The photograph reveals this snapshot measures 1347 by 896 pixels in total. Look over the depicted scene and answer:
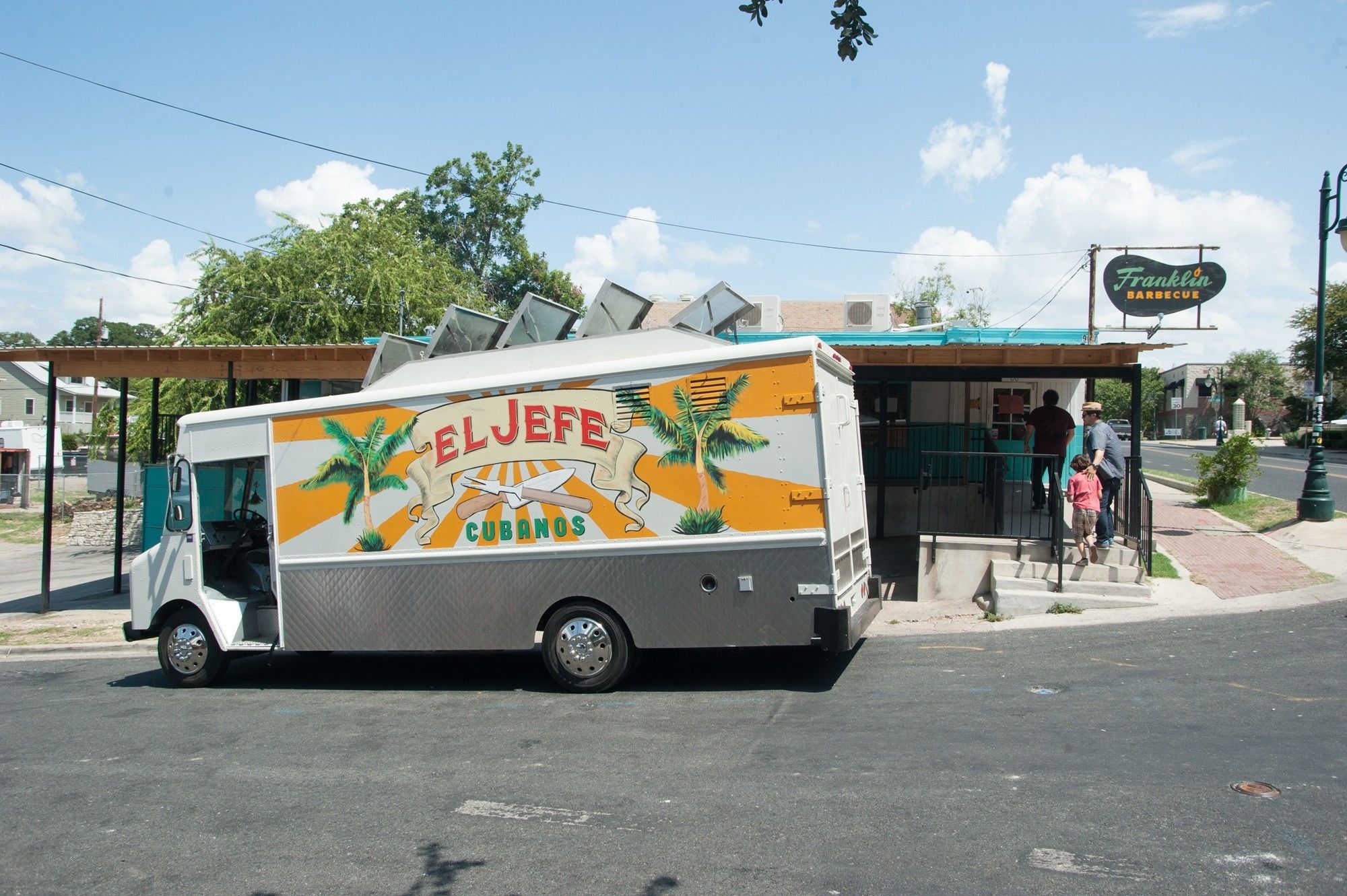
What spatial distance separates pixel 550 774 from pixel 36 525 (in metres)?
32.4

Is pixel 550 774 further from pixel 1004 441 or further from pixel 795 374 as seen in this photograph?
pixel 1004 441

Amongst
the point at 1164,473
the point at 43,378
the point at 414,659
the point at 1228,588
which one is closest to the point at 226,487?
the point at 414,659

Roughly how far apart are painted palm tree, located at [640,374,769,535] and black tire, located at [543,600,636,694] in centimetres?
108

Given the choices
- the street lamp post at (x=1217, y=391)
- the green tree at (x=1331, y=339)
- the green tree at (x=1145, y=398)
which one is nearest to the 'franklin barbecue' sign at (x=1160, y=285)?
the green tree at (x=1331, y=339)

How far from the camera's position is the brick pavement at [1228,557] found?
36.6 ft

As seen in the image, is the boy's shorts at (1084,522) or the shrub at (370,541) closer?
the shrub at (370,541)

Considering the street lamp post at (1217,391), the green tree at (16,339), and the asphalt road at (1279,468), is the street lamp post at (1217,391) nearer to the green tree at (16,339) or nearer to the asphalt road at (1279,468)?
the asphalt road at (1279,468)

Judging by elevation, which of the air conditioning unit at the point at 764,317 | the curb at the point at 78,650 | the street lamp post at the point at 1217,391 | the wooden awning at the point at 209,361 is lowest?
the curb at the point at 78,650

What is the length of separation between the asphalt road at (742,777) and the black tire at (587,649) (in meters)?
0.21

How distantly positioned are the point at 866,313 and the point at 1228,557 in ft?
33.7

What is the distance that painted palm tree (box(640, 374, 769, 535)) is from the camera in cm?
780

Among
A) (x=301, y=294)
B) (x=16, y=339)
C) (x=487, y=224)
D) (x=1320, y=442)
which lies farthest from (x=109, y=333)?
(x=1320, y=442)

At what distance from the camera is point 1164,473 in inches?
1124

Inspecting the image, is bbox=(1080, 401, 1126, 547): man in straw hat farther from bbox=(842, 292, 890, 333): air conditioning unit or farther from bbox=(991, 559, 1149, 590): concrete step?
bbox=(842, 292, 890, 333): air conditioning unit
